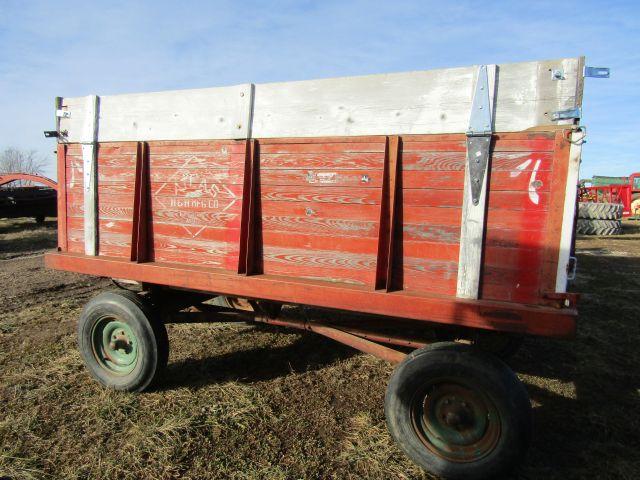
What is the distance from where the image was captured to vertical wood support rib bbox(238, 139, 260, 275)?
3115 mm

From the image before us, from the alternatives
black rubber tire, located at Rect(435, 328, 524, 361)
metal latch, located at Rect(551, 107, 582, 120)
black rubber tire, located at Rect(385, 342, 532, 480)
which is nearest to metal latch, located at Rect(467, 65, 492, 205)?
metal latch, located at Rect(551, 107, 582, 120)

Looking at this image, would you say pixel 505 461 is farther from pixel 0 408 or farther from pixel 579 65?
pixel 0 408

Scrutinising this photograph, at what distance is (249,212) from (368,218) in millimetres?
858

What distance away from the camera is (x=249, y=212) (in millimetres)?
3139

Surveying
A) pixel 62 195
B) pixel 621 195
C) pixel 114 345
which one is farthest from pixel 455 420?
pixel 621 195

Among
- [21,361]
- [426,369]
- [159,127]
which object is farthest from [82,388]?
[426,369]

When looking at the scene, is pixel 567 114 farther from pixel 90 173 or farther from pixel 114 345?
pixel 114 345

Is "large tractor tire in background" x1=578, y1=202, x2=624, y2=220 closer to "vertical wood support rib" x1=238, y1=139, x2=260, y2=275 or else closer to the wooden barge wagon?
the wooden barge wagon

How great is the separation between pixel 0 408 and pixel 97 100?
96.9 inches

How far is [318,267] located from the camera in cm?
298

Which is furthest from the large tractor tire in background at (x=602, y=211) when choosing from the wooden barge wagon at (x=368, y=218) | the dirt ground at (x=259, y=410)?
the wooden barge wagon at (x=368, y=218)

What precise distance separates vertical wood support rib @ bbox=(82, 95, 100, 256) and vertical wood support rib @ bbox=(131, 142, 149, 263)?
1.52 ft

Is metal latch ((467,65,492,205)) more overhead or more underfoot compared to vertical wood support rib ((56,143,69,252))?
more overhead

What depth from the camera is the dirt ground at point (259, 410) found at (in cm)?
273
